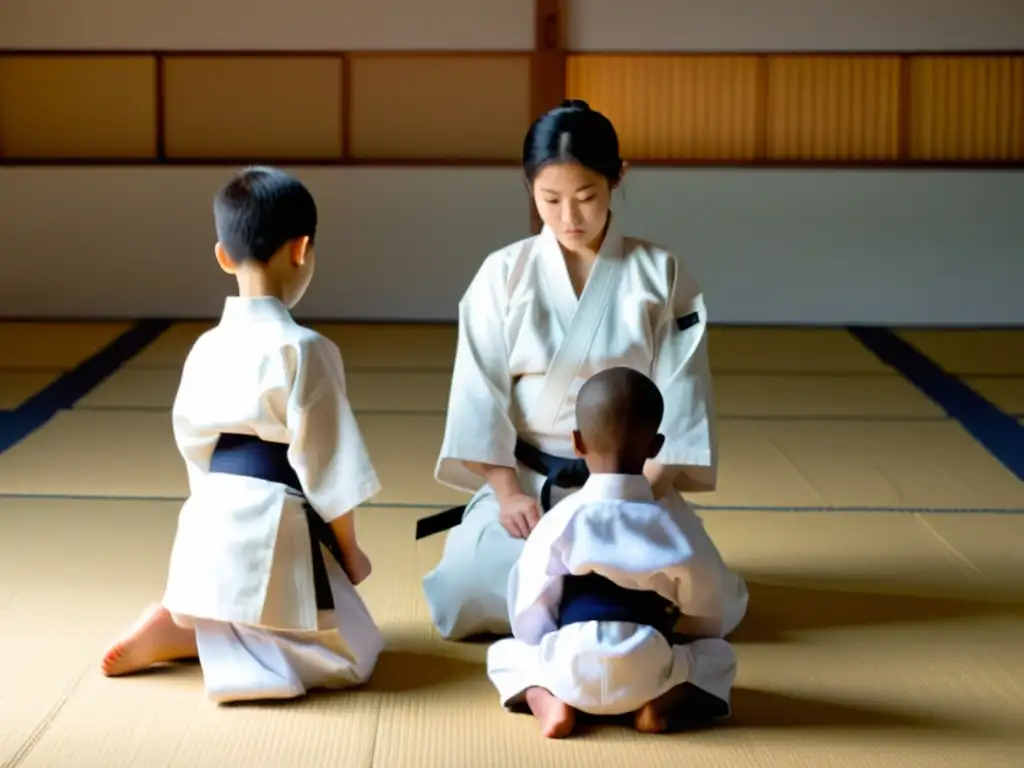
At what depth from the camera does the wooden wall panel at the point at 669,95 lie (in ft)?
24.8

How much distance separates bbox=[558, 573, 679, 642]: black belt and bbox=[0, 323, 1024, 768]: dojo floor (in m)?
0.19

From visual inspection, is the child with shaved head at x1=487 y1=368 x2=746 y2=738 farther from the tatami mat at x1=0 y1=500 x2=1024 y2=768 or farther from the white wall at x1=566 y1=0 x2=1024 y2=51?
the white wall at x1=566 y1=0 x2=1024 y2=51

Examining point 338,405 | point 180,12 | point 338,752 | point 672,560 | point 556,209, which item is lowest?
point 338,752

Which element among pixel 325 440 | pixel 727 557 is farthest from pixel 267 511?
pixel 727 557

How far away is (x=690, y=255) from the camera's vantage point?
25.3 ft

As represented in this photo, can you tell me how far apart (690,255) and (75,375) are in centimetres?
328

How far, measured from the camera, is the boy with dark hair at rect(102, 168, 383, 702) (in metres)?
2.56

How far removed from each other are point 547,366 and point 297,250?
2.03 feet

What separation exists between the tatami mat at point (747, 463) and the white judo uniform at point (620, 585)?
1.53 metres

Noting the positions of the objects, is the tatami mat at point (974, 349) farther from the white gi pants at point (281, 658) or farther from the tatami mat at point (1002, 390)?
the white gi pants at point (281, 658)

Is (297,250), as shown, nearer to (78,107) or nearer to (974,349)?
(974,349)

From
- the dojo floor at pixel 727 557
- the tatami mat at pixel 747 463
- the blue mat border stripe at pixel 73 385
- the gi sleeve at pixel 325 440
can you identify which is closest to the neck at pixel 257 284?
the gi sleeve at pixel 325 440

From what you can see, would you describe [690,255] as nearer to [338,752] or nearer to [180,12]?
[180,12]

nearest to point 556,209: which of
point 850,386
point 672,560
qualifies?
point 672,560
